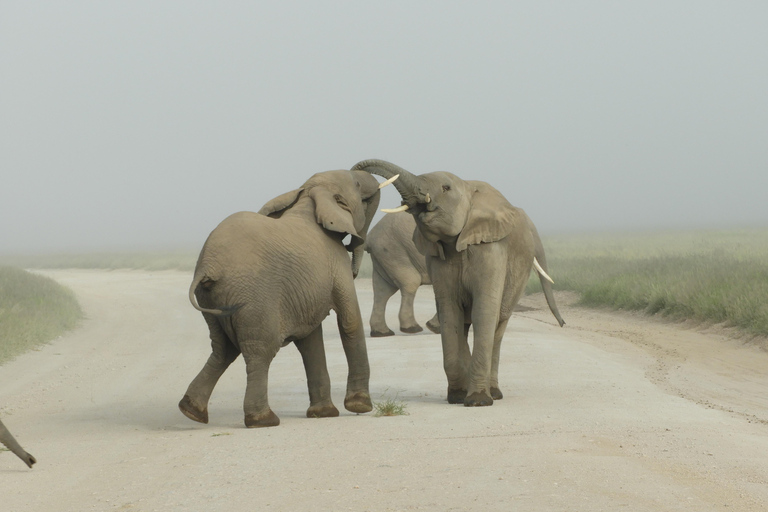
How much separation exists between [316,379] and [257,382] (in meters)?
0.82

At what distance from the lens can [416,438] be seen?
260 inches

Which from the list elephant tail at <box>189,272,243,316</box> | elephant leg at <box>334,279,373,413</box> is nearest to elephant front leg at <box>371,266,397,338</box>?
elephant leg at <box>334,279,373,413</box>

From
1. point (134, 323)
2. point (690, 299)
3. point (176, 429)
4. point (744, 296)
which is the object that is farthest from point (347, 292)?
point (134, 323)

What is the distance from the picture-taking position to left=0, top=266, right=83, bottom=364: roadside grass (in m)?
14.1

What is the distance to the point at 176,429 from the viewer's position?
7816mm

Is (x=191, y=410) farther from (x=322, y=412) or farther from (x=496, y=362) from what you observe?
(x=496, y=362)

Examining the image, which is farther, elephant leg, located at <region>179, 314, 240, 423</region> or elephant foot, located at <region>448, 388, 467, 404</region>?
elephant foot, located at <region>448, 388, 467, 404</region>

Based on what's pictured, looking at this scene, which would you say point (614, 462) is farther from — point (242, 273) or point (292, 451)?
point (242, 273)

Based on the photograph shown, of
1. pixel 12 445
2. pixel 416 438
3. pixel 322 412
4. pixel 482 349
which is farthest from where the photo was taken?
pixel 482 349

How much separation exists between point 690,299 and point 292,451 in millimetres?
12385

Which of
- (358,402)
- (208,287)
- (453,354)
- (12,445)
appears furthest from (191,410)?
(453,354)

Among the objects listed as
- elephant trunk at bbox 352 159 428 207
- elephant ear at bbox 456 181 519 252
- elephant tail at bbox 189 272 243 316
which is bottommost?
elephant tail at bbox 189 272 243 316

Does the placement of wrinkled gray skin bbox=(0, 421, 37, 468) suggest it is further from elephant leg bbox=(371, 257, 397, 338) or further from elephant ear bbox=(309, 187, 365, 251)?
elephant leg bbox=(371, 257, 397, 338)

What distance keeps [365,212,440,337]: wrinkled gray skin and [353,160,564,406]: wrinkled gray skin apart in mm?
6084
